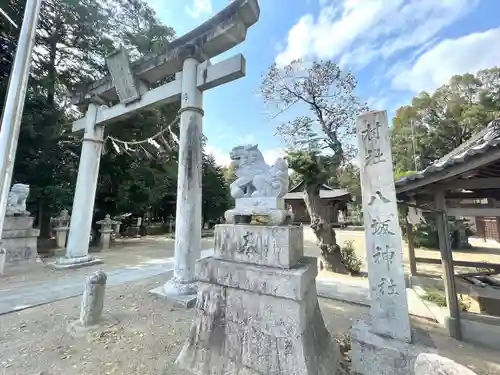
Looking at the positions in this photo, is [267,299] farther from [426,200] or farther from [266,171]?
[426,200]

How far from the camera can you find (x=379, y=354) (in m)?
2.19

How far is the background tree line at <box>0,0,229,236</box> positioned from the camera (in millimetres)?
8352

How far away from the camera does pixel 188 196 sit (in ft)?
15.1

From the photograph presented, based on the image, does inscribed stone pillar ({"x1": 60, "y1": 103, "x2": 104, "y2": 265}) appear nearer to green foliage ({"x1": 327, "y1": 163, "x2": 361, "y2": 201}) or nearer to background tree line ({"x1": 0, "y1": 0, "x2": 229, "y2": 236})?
background tree line ({"x1": 0, "y1": 0, "x2": 229, "y2": 236})

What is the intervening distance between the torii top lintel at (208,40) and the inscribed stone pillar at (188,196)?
2.05 ft

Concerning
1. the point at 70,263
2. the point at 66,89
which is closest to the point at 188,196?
the point at 70,263

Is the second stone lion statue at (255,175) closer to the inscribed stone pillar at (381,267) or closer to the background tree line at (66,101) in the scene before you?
the inscribed stone pillar at (381,267)

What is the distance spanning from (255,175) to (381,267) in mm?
1728

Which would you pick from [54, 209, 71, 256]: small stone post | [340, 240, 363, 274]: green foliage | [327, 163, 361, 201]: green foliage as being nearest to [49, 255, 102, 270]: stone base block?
[54, 209, 71, 256]: small stone post

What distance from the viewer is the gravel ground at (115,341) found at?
2547mm

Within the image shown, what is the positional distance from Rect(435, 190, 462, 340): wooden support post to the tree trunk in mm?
3830

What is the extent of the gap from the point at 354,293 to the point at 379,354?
136 inches

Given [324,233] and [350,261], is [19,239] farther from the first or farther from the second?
[350,261]

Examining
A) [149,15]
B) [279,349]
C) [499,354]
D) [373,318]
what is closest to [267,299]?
[279,349]
